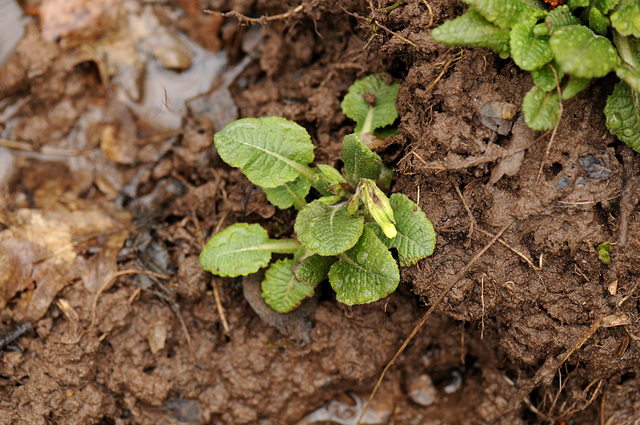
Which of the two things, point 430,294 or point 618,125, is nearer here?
point 618,125

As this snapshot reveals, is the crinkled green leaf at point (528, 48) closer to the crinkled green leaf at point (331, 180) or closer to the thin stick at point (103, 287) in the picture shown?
the crinkled green leaf at point (331, 180)

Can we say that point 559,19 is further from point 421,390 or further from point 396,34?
point 421,390

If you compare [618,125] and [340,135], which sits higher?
[618,125]

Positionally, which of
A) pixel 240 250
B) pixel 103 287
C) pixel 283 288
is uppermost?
pixel 240 250

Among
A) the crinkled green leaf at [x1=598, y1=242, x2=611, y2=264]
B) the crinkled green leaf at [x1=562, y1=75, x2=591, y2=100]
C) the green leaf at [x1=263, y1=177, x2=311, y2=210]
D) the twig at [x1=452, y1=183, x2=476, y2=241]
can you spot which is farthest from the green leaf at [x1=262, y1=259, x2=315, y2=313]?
the crinkled green leaf at [x1=562, y1=75, x2=591, y2=100]

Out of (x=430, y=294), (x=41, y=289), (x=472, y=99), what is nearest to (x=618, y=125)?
(x=472, y=99)

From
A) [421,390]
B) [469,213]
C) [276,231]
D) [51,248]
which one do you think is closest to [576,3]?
[469,213]

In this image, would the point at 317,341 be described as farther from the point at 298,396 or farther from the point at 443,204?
the point at 443,204

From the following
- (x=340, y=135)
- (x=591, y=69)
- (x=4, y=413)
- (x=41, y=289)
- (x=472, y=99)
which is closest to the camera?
(x=591, y=69)
